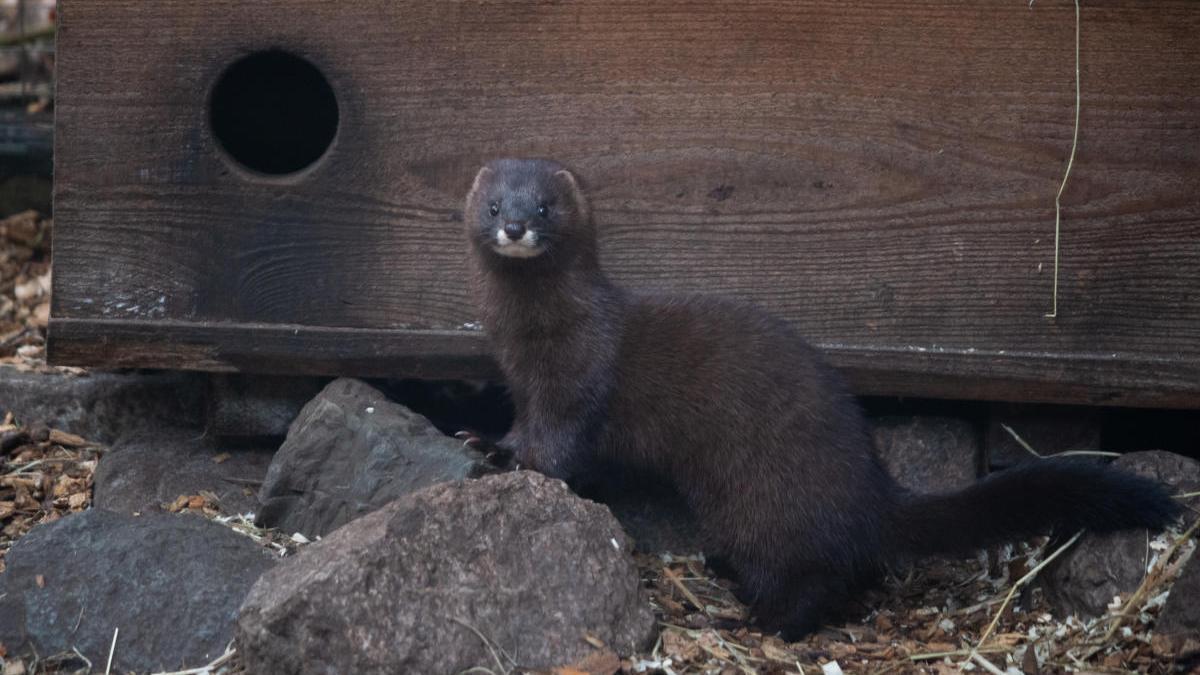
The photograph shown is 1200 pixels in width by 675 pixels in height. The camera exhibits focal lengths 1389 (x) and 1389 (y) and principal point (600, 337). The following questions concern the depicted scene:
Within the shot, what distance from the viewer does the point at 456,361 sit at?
15.4ft

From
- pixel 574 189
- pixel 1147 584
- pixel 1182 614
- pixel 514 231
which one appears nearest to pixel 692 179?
pixel 574 189

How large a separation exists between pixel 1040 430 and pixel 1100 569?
0.92 meters

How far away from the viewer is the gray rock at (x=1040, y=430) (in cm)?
477

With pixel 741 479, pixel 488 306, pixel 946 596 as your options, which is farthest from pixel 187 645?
pixel 946 596

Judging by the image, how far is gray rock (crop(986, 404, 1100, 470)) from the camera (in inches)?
188

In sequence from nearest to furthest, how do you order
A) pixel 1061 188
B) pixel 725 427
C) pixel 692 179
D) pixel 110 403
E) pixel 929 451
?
pixel 725 427
pixel 1061 188
pixel 692 179
pixel 929 451
pixel 110 403

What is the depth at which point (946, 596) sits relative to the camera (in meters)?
4.31

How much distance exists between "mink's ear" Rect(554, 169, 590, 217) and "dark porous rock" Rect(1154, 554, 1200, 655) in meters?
1.95

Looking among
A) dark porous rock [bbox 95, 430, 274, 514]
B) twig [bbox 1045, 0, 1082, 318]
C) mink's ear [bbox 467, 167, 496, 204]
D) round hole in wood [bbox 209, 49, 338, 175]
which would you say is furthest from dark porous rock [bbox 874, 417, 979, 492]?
round hole in wood [bbox 209, 49, 338, 175]

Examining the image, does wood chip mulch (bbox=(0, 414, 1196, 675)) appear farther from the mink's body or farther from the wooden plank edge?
the wooden plank edge

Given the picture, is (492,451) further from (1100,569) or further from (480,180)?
(1100,569)

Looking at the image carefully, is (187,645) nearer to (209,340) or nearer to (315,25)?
(209,340)

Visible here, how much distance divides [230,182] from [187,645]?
1.81 meters

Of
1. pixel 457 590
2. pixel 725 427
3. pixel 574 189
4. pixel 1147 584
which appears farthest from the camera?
pixel 574 189
